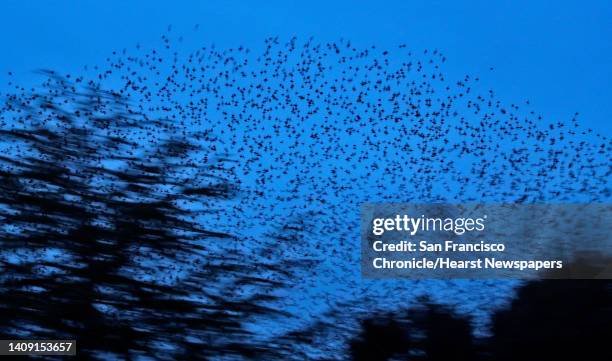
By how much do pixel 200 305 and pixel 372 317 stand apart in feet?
3.02

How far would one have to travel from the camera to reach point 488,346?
20.0 feet

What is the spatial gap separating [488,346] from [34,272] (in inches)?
96.6

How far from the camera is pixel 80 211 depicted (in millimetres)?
6141

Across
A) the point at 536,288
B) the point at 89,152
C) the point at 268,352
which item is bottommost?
Result: the point at 268,352

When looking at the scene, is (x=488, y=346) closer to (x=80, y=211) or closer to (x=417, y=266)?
(x=417, y=266)

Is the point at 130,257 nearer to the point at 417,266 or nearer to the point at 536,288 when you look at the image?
the point at 417,266

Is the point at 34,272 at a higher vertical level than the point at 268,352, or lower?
higher

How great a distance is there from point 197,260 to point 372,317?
3.22 feet

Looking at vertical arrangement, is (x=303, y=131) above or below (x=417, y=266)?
above

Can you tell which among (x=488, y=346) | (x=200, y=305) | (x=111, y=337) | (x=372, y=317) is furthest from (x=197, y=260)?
(x=488, y=346)

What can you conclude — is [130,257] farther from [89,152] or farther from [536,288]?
[536,288]

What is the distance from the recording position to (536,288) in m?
6.13

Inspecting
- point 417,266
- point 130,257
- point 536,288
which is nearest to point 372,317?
point 417,266

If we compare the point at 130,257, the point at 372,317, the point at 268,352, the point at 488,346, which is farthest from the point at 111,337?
the point at 488,346
